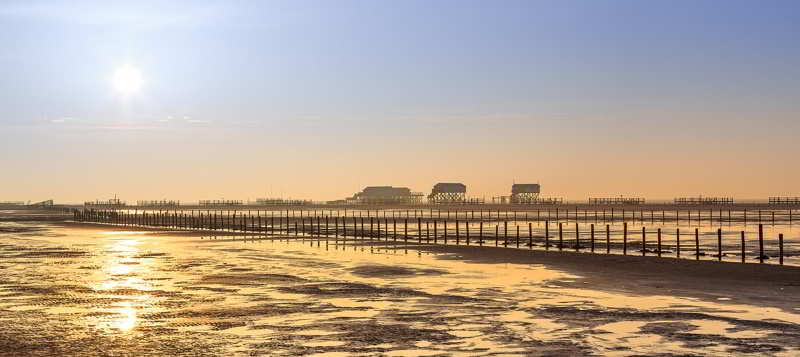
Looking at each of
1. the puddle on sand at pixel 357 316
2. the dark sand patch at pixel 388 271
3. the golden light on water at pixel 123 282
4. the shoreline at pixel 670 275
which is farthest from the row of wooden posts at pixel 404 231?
the golden light on water at pixel 123 282

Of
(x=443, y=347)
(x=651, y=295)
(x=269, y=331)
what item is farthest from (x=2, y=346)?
(x=651, y=295)

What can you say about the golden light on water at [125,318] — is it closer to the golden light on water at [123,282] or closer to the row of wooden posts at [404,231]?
the golden light on water at [123,282]

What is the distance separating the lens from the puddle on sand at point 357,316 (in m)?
16.0

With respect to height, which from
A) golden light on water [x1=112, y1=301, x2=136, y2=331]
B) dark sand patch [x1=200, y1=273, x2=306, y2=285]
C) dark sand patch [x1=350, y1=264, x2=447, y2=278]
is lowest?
dark sand patch [x1=350, y1=264, x2=447, y2=278]

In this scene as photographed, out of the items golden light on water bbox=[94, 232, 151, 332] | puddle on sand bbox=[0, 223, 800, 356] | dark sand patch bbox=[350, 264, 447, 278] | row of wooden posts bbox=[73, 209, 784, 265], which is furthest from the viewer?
row of wooden posts bbox=[73, 209, 784, 265]

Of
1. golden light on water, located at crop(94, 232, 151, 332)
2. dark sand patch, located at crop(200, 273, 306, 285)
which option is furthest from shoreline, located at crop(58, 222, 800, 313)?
golden light on water, located at crop(94, 232, 151, 332)

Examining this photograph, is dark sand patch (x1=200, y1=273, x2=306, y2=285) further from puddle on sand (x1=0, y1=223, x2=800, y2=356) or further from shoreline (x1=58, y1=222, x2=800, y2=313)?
shoreline (x1=58, y1=222, x2=800, y2=313)

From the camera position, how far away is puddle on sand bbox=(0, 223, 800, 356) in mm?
16000

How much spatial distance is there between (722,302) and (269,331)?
11510mm

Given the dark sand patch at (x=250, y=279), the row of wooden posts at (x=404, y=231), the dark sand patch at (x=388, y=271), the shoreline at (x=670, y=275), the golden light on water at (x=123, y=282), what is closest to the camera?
the golden light on water at (x=123, y=282)

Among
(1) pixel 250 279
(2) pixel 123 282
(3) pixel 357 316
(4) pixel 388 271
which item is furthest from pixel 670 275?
(2) pixel 123 282

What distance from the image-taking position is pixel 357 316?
66.4 feet

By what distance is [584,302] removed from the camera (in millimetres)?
22938

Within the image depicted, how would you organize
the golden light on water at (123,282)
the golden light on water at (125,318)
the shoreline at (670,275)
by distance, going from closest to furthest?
1. the golden light on water at (125,318)
2. the golden light on water at (123,282)
3. the shoreline at (670,275)
